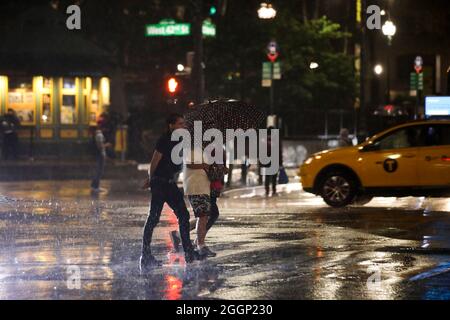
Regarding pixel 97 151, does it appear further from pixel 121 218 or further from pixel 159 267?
pixel 159 267

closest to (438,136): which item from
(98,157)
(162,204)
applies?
(162,204)

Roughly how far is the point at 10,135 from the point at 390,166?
18.3 metres

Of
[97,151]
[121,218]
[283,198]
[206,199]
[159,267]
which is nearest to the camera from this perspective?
[159,267]

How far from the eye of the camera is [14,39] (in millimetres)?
38031

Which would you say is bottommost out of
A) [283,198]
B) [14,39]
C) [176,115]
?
[283,198]

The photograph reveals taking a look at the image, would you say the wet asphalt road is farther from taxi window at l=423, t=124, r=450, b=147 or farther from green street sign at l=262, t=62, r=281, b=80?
green street sign at l=262, t=62, r=281, b=80

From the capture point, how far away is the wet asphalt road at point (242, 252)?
1001 cm

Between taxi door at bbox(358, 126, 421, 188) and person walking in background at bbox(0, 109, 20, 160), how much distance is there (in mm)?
17613

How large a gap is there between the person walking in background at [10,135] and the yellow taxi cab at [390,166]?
1666cm

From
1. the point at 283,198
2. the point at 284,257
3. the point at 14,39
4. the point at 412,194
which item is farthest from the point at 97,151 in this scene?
the point at 14,39

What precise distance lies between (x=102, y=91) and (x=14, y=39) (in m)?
3.95

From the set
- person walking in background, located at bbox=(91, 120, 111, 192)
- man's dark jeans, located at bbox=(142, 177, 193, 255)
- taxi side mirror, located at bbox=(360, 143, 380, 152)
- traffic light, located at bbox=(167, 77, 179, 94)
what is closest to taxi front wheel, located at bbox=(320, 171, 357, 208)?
taxi side mirror, located at bbox=(360, 143, 380, 152)

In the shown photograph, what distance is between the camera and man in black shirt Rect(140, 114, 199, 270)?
1166 centimetres

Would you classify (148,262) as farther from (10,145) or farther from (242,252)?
(10,145)
